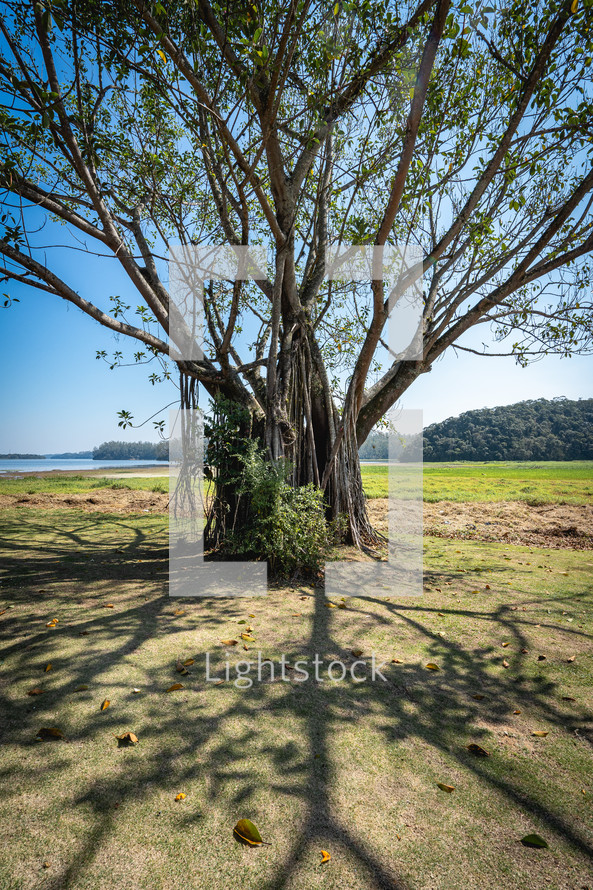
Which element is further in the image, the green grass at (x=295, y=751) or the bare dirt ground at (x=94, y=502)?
the bare dirt ground at (x=94, y=502)

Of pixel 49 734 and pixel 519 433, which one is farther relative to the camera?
A: pixel 519 433

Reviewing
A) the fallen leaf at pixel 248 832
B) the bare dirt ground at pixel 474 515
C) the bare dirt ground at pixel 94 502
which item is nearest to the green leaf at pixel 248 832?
the fallen leaf at pixel 248 832

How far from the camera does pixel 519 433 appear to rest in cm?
3294

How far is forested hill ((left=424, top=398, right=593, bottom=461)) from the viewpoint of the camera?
95.7 ft

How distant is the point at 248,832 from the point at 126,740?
841 mm

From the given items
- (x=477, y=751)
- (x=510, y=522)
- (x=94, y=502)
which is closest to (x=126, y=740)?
(x=477, y=751)

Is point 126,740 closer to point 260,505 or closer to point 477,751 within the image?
point 477,751

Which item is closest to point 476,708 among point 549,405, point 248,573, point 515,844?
point 515,844

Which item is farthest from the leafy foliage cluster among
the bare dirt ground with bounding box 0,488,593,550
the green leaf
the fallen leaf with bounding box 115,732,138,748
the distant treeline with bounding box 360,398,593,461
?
the distant treeline with bounding box 360,398,593,461

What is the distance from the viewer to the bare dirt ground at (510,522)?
8.64 meters

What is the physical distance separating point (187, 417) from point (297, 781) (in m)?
5.11

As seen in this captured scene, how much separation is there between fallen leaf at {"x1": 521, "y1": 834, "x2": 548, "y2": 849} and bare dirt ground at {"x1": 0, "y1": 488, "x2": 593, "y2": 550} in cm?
724

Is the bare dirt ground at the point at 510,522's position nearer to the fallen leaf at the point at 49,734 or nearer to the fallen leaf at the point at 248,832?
the fallen leaf at the point at 49,734

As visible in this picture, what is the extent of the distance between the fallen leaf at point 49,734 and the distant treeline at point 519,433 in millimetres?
32447
